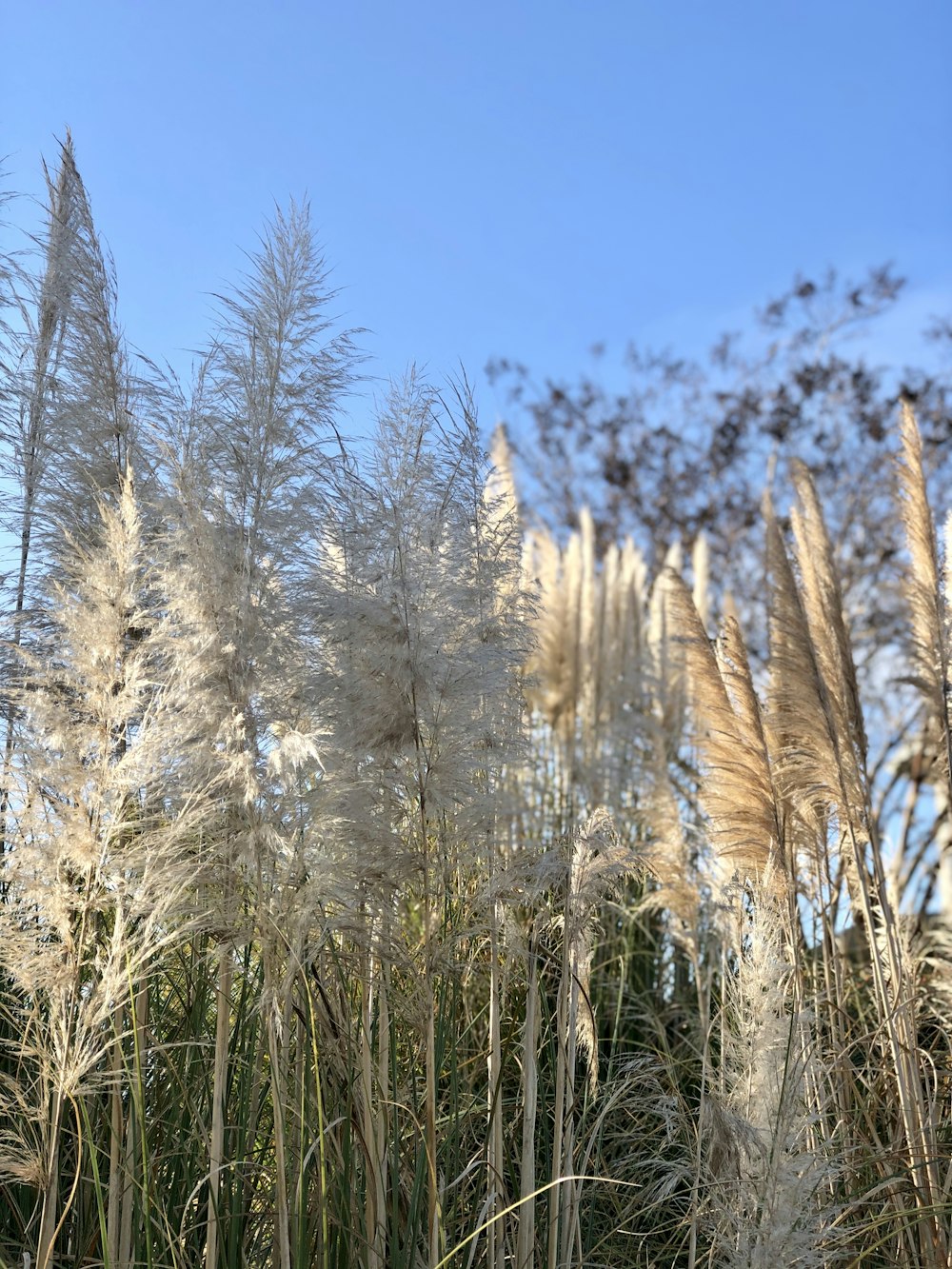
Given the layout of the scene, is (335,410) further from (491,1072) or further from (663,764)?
(663,764)

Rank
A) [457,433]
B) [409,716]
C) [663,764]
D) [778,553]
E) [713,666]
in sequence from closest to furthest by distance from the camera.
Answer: [409,716]
[457,433]
[713,666]
[778,553]
[663,764]

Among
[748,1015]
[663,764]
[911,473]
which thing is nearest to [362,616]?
[748,1015]

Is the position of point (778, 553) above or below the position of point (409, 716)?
above

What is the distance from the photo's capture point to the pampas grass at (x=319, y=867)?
2.25 meters

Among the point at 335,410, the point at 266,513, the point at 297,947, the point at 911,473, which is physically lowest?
the point at 297,947

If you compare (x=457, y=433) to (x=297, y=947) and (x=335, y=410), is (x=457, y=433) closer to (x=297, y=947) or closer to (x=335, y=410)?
(x=335, y=410)

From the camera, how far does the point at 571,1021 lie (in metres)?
2.76

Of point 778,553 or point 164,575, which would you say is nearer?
point 164,575

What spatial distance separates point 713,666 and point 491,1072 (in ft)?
4.35

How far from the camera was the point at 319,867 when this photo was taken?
90.5 inches

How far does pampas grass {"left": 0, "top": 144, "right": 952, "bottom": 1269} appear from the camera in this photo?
7.38ft

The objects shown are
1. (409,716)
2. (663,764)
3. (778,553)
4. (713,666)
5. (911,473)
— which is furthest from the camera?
(663,764)

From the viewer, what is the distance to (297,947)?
7.30 ft

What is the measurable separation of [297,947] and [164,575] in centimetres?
75
